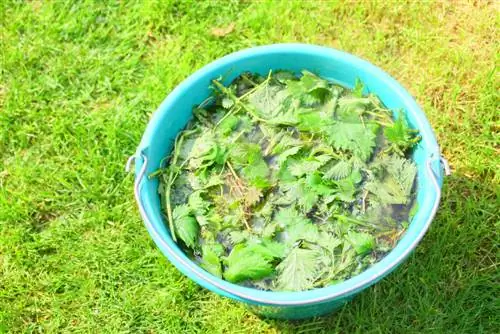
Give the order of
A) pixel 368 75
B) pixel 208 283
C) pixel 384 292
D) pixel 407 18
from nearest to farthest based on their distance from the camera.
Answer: pixel 208 283 → pixel 368 75 → pixel 384 292 → pixel 407 18

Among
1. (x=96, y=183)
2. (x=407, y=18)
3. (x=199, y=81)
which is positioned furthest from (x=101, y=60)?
(x=407, y=18)

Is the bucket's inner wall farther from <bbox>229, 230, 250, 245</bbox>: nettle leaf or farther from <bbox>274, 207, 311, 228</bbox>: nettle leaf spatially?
<bbox>274, 207, 311, 228</bbox>: nettle leaf

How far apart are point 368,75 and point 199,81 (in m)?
0.46

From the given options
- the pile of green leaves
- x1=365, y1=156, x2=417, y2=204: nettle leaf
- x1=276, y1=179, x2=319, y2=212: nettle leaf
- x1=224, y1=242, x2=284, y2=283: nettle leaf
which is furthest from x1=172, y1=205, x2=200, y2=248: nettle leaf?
x1=365, y1=156, x2=417, y2=204: nettle leaf

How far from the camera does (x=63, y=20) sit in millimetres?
2557

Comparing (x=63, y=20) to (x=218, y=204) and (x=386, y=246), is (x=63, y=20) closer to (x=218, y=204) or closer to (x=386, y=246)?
(x=218, y=204)

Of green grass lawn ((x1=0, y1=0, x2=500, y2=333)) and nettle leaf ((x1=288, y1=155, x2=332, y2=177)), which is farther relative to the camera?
green grass lawn ((x1=0, y1=0, x2=500, y2=333))

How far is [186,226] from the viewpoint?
1705 mm

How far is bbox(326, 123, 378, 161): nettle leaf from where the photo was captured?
5.76 feet

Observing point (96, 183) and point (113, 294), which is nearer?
point (113, 294)

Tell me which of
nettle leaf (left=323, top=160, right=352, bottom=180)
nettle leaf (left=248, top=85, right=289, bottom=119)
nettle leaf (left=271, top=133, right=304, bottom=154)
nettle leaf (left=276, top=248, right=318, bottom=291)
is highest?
nettle leaf (left=248, top=85, right=289, bottom=119)

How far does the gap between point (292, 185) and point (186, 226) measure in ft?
0.96

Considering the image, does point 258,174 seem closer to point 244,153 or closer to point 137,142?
point 244,153

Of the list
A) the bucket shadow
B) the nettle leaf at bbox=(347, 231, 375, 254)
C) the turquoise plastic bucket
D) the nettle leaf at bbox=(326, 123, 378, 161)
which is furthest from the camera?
the bucket shadow
